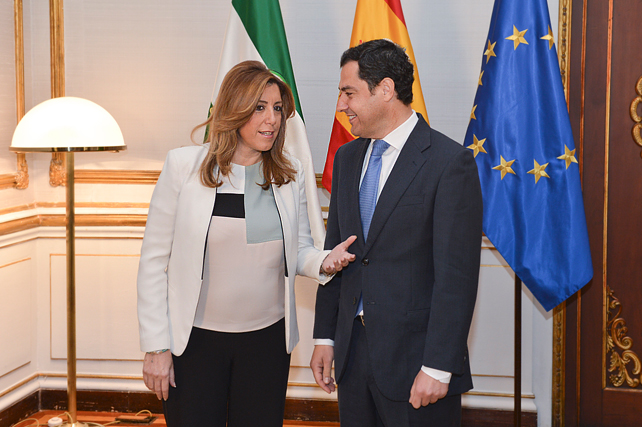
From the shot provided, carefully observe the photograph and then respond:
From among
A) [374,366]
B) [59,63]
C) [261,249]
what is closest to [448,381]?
[374,366]

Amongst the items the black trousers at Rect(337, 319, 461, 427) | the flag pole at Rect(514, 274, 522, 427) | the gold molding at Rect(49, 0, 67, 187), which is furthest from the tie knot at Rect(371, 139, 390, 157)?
the gold molding at Rect(49, 0, 67, 187)

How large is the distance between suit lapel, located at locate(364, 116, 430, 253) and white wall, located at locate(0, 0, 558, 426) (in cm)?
169

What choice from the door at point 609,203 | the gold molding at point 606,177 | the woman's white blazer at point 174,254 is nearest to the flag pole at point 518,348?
the door at point 609,203

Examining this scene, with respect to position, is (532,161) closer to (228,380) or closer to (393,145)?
(393,145)

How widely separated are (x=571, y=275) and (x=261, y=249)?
153 centimetres

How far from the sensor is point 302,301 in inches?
135

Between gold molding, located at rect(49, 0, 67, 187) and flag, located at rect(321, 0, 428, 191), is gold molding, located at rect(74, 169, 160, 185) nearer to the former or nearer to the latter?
gold molding, located at rect(49, 0, 67, 187)

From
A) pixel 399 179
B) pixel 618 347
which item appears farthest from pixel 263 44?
pixel 618 347

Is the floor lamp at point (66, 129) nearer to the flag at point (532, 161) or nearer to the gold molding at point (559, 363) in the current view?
the flag at point (532, 161)

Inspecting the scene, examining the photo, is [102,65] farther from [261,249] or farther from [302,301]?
[261,249]

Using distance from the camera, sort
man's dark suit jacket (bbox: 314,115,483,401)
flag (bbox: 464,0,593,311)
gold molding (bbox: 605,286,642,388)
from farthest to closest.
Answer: gold molding (bbox: 605,286,642,388) → flag (bbox: 464,0,593,311) → man's dark suit jacket (bbox: 314,115,483,401)

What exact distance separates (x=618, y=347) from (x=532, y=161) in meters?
1.30

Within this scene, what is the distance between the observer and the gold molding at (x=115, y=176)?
345cm

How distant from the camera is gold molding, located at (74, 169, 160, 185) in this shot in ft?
11.3
